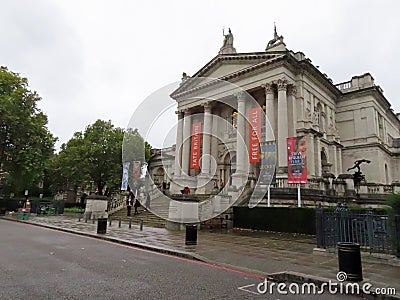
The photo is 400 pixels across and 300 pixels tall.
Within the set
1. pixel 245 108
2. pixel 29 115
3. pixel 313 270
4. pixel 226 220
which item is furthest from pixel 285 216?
pixel 29 115

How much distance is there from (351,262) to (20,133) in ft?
109

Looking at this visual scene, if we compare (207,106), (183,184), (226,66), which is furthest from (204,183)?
(226,66)

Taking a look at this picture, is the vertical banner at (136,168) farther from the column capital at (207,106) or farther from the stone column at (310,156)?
the stone column at (310,156)

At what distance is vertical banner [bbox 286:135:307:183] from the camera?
63.8ft

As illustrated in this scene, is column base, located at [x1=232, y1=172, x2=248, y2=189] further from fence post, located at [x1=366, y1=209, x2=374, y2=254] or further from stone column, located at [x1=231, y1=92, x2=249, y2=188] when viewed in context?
fence post, located at [x1=366, y1=209, x2=374, y2=254]

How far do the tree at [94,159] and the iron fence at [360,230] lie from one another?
1438 inches

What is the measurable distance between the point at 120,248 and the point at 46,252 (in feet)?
7.91

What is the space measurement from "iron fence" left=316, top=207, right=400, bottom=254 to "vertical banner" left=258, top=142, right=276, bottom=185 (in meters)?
14.5

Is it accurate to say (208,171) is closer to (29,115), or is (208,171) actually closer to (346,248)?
(29,115)

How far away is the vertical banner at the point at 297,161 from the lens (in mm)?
19438

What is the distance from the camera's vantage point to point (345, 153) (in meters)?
37.5

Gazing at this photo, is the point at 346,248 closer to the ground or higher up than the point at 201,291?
higher up

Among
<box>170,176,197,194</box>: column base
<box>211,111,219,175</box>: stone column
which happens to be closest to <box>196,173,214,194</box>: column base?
<box>170,176,197,194</box>: column base

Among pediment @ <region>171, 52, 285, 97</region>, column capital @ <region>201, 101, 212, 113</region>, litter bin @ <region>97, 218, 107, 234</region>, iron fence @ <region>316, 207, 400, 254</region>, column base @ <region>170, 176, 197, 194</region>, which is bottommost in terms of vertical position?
litter bin @ <region>97, 218, 107, 234</region>
